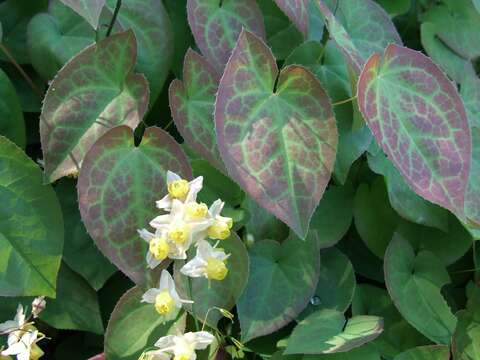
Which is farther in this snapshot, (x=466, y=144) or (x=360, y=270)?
(x=360, y=270)

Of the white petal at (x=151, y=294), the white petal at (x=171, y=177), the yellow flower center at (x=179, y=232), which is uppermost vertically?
the white petal at (x=171, y=177)

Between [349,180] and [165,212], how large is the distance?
368mm

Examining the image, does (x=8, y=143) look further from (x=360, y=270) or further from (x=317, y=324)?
(x=360, y=270)

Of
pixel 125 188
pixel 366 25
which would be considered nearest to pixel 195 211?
pixel 125 188

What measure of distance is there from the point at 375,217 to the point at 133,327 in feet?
1.36

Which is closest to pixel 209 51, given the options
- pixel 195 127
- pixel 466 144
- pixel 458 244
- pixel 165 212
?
pixel 195 127

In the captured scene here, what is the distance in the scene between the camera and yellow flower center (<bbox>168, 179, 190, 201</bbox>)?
77 centimetres

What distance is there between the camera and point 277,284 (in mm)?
938

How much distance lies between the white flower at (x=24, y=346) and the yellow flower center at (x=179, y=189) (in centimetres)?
24

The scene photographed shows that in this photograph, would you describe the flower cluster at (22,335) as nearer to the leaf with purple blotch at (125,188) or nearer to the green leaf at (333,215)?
the leaf with purple blotch at (125,188)

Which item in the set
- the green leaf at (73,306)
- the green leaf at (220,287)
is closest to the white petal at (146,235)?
the green leaf at (220,287)

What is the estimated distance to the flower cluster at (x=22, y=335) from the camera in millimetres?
808

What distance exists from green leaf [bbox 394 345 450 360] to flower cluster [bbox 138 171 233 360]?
304 mm

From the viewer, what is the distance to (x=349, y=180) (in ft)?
3.59
